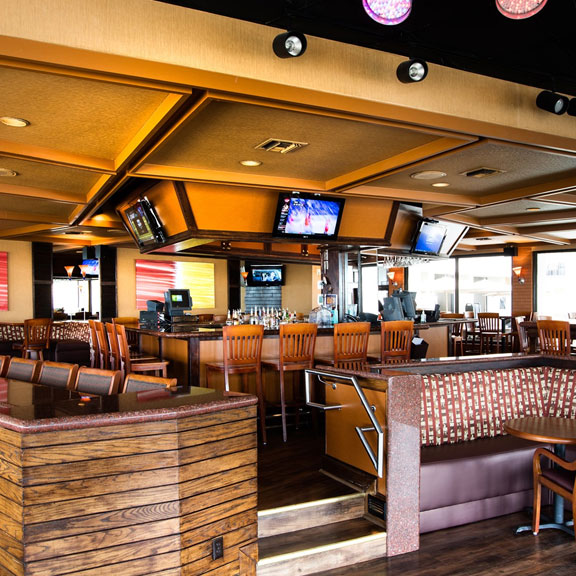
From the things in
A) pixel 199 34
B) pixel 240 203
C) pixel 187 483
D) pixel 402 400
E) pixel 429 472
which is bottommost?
pixel 429 472

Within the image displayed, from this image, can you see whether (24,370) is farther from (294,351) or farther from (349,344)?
(349,344)

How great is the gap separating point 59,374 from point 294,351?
2.19 meters

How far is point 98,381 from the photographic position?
349 cm

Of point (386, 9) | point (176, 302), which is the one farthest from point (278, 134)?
point (176, 302)

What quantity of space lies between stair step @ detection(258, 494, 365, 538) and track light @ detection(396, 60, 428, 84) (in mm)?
2803

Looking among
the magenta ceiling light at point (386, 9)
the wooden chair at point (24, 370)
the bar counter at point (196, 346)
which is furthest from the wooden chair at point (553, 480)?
the wooden chair at point (24, 370)

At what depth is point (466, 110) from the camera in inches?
155

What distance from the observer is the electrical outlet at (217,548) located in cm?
276

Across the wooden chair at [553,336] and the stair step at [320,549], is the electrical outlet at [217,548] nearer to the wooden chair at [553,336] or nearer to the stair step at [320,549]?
the stair step at [320,549]

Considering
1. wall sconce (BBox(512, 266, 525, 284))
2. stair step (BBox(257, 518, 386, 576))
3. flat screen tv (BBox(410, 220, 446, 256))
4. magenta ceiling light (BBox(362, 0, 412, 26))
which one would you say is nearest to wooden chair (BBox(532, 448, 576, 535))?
stair step (BBox(257, 518, 386, 576))

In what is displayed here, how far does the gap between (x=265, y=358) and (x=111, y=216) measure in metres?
4.35

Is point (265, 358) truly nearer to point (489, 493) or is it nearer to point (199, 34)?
point (489, 493)

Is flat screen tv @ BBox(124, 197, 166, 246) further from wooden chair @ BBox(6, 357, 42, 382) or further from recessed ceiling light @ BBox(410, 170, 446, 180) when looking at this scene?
recessed ceiling light @ BBox(410, 170, 446, 180)

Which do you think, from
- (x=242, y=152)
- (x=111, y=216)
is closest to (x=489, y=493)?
(x=242, y=152)
